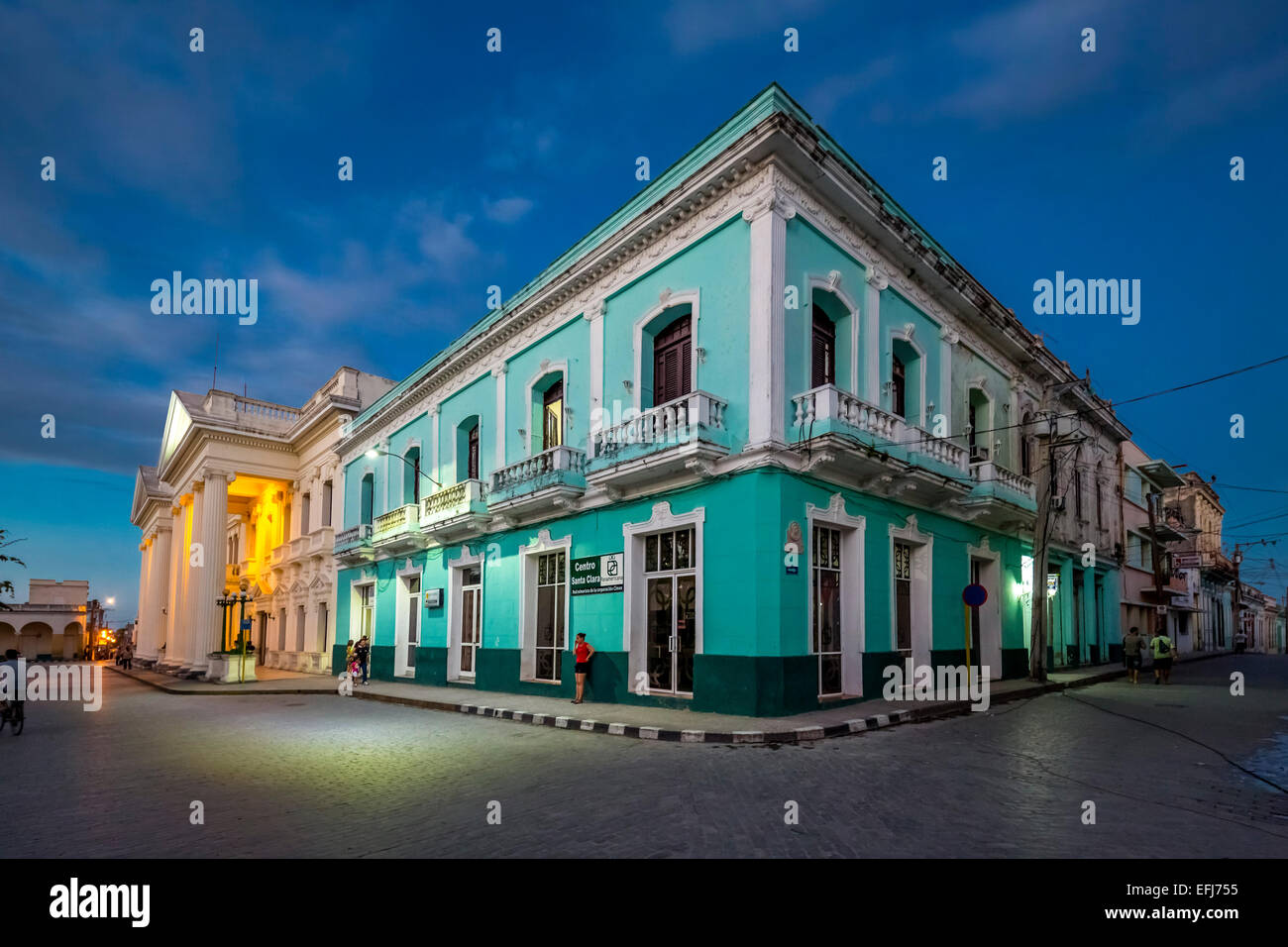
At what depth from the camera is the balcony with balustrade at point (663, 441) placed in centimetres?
1213

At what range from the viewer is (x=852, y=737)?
10281mm

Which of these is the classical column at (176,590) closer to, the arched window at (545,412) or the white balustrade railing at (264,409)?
the white balustrade railing at (264,409)

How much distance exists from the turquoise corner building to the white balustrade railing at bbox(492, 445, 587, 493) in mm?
54

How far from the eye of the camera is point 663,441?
42.1 feet

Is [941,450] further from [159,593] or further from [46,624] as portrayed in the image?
[46,624]

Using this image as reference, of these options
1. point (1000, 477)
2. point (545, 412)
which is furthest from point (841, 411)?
point (545, 412)

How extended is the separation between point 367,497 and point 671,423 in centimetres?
1793

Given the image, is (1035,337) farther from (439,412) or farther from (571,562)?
(439,412)

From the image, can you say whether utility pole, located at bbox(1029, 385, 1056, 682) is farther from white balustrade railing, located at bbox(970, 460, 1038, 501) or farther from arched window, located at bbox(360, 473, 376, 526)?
arched window, located at bbox(360, 473, 376, 526)

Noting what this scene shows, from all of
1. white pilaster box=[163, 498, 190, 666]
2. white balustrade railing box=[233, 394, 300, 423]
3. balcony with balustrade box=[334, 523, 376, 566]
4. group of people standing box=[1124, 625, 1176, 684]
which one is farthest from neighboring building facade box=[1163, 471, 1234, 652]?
white pilaster box=[163, 498, 190, 666]

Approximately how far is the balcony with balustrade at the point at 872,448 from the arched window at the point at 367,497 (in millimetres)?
19223

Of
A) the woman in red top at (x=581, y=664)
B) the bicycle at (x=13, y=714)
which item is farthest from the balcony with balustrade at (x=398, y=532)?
the bicycle at (x=13, y=714)

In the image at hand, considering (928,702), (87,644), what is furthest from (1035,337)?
(87,644)
